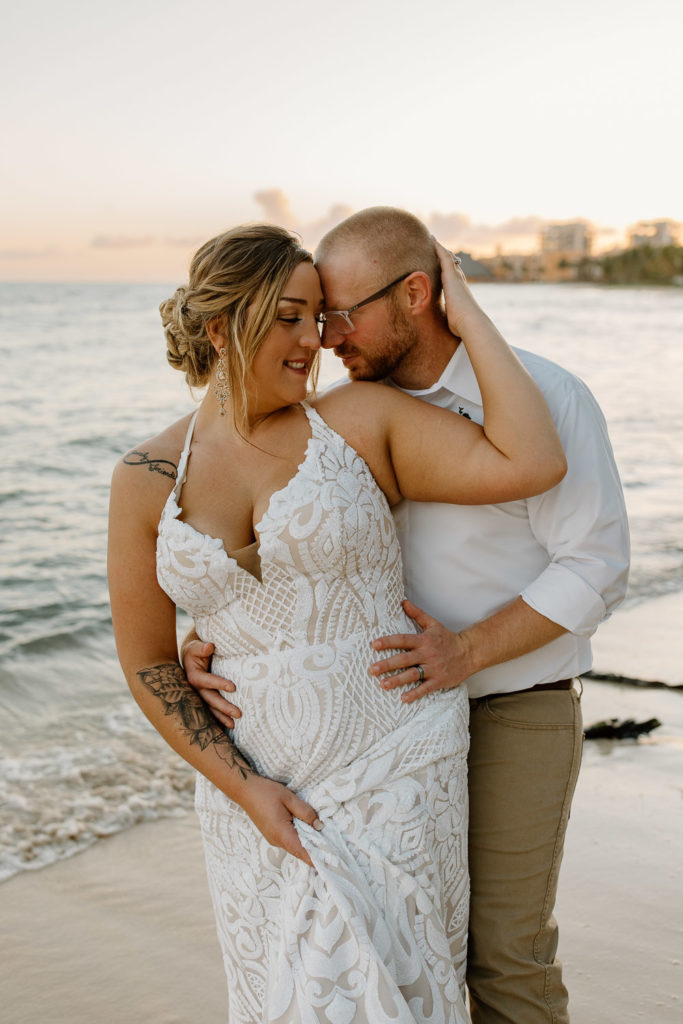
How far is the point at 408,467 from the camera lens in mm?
2297

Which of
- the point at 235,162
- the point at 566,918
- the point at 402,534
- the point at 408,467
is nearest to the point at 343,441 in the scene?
the point at 408,467

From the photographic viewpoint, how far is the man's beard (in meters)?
2.50

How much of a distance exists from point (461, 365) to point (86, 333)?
105ft

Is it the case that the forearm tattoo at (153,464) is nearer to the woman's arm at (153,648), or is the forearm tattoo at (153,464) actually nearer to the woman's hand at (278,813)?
the woman's arm at (153,648)

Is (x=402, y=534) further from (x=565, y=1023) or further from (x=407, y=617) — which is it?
(x=565, y=1023)

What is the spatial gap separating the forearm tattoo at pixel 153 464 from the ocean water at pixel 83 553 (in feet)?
8.50

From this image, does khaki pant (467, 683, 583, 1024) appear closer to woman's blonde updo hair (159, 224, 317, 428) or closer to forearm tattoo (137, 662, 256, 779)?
forearm tattoo (137, 662, 256, 779)

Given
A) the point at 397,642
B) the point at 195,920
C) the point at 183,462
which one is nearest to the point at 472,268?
the point at 183,462

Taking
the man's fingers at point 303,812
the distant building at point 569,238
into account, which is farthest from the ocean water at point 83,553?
the distant building at point 569,238

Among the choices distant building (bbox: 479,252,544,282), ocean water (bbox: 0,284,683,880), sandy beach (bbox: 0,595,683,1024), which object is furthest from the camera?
distant building (bbox: 479,252,544,282)

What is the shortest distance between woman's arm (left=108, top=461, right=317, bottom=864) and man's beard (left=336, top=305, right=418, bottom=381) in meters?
0.63

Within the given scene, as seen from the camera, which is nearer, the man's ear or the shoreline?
the man's ear

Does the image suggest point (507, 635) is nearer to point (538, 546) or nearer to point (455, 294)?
point (538, 546)

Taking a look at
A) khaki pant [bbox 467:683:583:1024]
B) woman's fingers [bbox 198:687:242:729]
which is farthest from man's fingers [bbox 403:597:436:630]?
woman's fingers [bbox 198:687:242:729]
